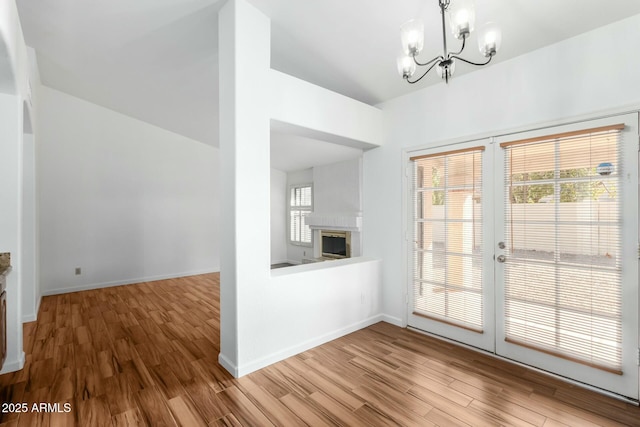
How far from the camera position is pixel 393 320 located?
380 centimetres

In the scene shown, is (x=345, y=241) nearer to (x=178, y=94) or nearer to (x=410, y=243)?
(x=410, y=243)

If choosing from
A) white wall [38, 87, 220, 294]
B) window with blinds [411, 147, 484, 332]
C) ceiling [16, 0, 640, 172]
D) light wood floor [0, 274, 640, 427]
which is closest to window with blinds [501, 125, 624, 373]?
window with blinds [411, 147, 484, 332]

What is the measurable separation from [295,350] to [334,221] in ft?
12.6

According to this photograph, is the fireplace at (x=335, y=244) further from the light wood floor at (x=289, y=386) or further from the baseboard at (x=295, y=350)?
the light wood floor at (x=289, y=386)

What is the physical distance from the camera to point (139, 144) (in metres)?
5.84

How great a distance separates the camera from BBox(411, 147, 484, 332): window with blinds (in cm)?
310

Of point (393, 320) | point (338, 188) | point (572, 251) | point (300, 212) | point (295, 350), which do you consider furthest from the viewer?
point (300, 212)

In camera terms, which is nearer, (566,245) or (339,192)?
(566,245)

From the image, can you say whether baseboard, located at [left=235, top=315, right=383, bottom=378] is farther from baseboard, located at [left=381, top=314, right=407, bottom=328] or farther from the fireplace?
the fireplace

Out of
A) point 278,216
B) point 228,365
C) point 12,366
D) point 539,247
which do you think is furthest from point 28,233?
point 539,247

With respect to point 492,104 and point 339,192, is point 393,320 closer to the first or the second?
point 492,104

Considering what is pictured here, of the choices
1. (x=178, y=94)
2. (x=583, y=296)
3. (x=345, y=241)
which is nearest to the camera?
(x=583, y=296)

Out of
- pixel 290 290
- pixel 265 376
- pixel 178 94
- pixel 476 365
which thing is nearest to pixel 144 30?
pixel 178 94

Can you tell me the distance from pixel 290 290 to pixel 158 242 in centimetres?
426
